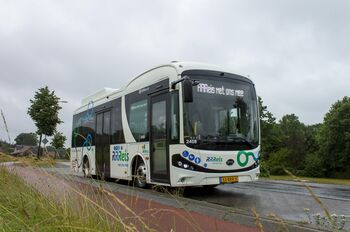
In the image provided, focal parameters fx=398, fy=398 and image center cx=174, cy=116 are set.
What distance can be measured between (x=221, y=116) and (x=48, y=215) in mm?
5665

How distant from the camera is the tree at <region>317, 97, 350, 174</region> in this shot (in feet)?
187

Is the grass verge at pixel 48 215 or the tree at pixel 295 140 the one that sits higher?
the tree at pixel 295 140

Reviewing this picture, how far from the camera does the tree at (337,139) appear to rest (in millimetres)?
57147

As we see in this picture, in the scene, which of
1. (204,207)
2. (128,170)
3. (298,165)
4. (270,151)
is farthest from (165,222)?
(298,165)

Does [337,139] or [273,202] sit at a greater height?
[337,139]

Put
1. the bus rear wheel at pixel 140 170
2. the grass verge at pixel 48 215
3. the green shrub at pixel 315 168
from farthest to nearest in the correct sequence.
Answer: the green shrub at pixel 315 168
the bus rear wheel at pixel 140 170
the grass verge at pixel 48 215

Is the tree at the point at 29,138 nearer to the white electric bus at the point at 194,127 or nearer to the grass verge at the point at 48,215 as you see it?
the white electric bus at the point at 194,127

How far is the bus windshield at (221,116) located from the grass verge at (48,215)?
164 inches

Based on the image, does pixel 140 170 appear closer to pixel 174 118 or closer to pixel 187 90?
pixel 174 118

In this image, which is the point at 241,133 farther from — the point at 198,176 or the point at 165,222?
the point at 165,222

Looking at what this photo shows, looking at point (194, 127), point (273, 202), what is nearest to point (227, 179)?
point (273, 202)

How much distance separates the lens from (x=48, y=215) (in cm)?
402

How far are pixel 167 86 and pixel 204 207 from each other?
11.9 ft

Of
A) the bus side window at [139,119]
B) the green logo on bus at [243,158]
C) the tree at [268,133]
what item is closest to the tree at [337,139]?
the tree at [268,133]
